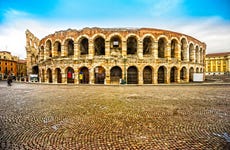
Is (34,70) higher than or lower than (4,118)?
higher

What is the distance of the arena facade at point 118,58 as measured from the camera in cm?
2218

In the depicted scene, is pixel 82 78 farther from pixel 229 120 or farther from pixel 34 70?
pixel 229 120

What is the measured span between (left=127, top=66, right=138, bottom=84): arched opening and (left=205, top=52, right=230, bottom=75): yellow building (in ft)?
263

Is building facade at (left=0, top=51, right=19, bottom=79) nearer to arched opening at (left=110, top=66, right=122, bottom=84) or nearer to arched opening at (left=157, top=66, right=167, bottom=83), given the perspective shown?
arched opening at (left=110, top=66, right=122, bottom=84)

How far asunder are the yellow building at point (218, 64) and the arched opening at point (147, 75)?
77874 mm

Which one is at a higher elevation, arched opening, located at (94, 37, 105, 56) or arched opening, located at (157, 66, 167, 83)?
arched opening, located at (94, 37, 105, 56)

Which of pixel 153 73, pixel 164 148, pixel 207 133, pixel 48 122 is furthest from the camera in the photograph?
pixel 153 73

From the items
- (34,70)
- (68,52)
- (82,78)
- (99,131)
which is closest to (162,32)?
(82,78)

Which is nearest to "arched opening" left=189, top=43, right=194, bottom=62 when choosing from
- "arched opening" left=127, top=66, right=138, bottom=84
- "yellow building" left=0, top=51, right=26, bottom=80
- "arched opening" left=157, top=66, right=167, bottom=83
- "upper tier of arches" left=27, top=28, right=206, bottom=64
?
"upper tier of arches" left=27, top=28, right=206, bottom=64

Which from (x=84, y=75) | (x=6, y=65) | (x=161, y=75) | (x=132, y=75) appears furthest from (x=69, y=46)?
(x=6, y=65)

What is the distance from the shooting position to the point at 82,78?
2362 centimetres

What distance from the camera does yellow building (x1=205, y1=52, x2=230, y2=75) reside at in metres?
78.3

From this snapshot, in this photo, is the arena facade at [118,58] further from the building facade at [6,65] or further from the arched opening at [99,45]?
the building facade at [6,65]

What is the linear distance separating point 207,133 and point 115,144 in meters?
2.68
